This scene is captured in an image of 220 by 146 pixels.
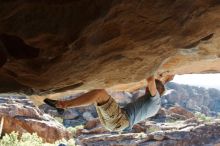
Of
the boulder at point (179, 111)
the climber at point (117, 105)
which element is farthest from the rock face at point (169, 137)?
the climber at point (117, 105)

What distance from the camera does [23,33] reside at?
293 cm

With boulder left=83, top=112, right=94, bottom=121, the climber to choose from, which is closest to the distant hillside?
boulder left=83, top=112, right=94, bottom=121

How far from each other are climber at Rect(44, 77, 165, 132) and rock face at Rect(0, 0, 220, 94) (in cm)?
104

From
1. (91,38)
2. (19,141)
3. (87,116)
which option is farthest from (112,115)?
(87,116)

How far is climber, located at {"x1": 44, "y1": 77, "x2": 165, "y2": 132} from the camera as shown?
5.47 metres

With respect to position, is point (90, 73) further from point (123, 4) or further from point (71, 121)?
point (71, 121)

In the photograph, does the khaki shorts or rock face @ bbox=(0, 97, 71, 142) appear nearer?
the khaki shorts

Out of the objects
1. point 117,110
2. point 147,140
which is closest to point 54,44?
point 117,110

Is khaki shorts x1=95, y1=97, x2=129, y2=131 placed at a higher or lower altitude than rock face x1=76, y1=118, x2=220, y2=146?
lower

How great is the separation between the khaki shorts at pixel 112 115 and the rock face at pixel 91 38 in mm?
1388

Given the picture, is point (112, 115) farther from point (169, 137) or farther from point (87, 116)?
point (87, 116)

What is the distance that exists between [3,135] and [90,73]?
16.3 meters

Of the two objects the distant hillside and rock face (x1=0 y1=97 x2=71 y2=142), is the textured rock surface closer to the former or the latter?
rock face (x1=0 y1=97 x2=71 y2=142)

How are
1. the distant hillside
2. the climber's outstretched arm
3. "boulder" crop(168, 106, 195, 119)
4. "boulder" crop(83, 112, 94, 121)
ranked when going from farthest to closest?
the distant hillside → "boulder" crop(168, 106, 195, 119) → "boulder" crop(83, 112, 94, 121) → the climber's outstretched arm
